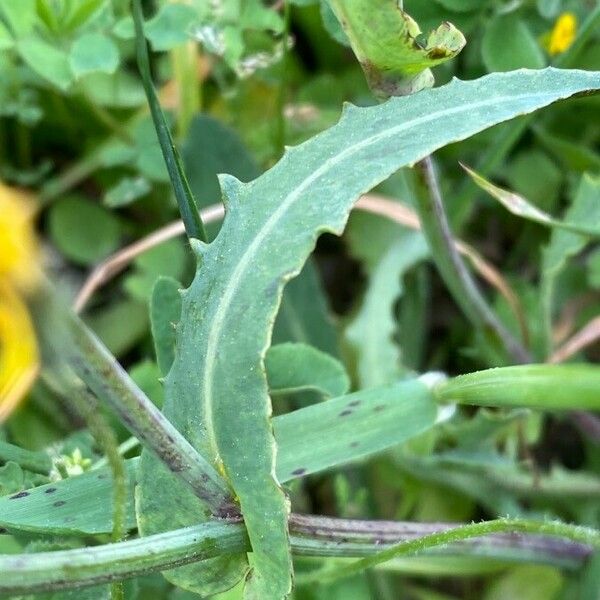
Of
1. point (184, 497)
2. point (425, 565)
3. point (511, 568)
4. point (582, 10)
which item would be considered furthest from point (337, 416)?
point (582, 10)

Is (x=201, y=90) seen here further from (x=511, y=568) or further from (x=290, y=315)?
(x=511, y=568)

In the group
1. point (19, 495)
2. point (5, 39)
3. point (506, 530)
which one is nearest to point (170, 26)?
point (5, 39)

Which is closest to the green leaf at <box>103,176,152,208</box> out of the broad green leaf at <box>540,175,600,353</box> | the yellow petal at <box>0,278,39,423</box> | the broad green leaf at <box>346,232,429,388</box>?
the broad green leaf at <box>346,232,429,388</box>

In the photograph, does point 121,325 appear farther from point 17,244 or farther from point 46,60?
point 17,244

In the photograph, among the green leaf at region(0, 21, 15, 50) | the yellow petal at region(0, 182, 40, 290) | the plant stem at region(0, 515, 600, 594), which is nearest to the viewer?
the yellow petal at region(0, 182, 40, 290)

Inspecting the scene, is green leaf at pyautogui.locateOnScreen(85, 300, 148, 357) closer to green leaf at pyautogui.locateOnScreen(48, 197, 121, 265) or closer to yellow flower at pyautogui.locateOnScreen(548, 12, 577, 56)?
green leaf at pyautogui.locateOnScreen(48, 197, 121, 265)
